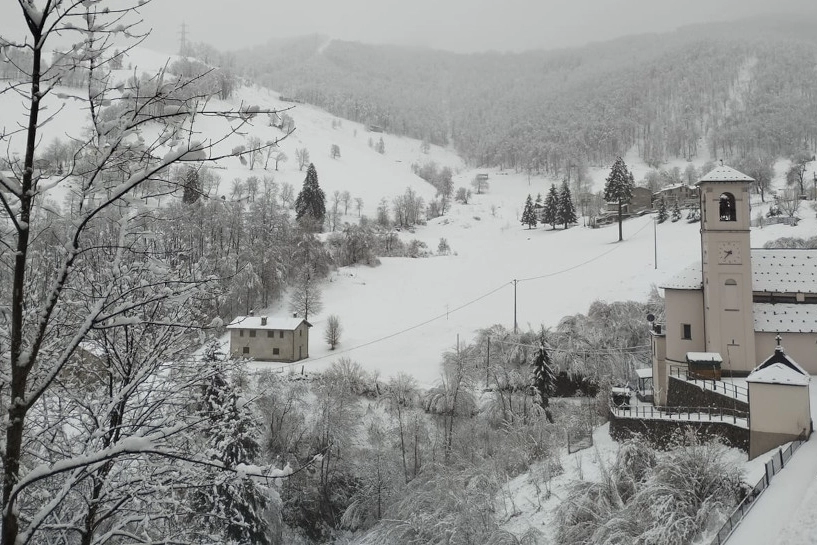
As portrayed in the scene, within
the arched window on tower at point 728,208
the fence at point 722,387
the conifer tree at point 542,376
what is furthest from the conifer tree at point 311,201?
the fence at point 722,387

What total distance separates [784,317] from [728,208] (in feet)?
17.7

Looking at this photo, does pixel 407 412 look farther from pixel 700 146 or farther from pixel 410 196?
pixel 700 146

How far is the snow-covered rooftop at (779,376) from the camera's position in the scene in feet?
50.6

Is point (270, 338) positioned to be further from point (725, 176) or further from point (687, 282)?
point (725, 176)

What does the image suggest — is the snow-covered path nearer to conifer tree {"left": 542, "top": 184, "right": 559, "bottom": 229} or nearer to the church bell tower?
the church bell tower

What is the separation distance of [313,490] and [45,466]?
83.9 ft

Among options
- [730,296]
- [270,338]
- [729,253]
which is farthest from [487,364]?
[729,253]

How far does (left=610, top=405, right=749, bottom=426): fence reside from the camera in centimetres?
1800

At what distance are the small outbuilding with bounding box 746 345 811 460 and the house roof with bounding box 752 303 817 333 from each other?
7223 mm

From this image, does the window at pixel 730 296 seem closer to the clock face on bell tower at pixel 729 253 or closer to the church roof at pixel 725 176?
the clock face on bell tower at pixel 729 253

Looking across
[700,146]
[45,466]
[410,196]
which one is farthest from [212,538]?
[700,146]

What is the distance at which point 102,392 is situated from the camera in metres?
7.04

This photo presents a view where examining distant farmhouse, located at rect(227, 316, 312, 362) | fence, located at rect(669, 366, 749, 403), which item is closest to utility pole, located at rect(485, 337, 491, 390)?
distant farmhouse, located at rect(227, 316, 312, 362)

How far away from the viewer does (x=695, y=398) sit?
20656mm
